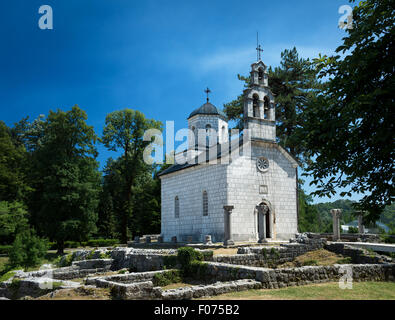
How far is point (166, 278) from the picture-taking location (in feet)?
44.1

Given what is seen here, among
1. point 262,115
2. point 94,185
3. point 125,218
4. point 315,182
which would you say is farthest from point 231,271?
point 125,218

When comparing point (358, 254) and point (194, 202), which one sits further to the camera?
point (194, 202)

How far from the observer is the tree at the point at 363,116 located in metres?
8.82

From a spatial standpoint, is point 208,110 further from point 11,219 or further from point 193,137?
point 11,219

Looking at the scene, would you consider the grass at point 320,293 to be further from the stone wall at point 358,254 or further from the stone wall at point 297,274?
the stone wall at point 358,254

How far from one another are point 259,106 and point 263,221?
8689mm

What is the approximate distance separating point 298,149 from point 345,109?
2431 centimetres

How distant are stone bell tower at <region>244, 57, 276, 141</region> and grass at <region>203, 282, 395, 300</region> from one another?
1602cm

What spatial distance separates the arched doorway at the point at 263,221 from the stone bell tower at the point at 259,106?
509 cm

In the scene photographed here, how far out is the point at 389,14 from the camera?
947 cm

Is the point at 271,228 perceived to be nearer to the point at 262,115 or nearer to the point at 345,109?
the point at 262,115

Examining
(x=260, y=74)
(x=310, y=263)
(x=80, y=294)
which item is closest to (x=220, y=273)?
(x=80, y=294)

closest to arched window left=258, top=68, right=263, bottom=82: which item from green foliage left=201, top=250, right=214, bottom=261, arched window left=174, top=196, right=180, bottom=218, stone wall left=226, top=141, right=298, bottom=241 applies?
stone wall left=226, top=141, right=298, bottom=241

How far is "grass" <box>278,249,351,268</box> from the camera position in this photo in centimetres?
1634
